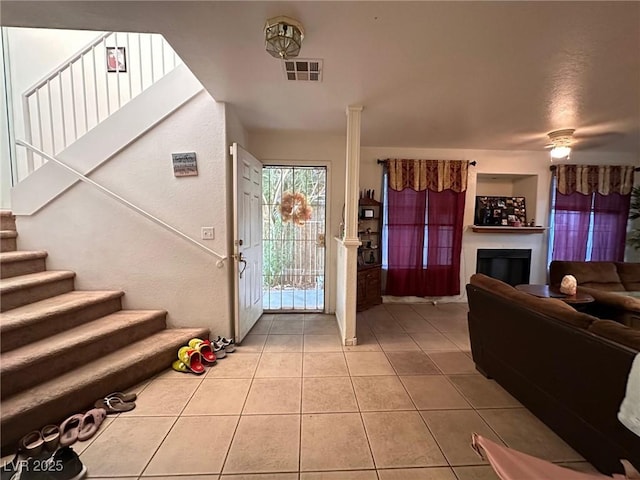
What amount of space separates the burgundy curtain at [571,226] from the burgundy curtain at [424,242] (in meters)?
1.66

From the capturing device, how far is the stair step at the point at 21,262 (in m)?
2.36

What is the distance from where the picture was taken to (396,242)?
439 centimetres

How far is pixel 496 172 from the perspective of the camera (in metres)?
4.51

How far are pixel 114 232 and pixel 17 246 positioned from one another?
36.1 inches

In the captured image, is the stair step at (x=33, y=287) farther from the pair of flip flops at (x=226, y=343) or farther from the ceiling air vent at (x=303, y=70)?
the ceiling air vent at (x=303, y=70)

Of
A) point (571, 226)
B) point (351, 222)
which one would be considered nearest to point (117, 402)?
point (351, 222)

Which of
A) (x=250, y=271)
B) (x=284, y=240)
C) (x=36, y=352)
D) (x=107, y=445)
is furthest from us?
(x=284, y=240)

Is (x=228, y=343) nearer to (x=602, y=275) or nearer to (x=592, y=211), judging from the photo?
(x=602, y=275)

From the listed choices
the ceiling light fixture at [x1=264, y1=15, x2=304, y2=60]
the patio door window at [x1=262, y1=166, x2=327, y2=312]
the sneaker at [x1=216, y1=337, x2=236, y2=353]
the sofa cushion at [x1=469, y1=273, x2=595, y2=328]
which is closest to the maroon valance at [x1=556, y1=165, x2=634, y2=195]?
the sofa cushion at [x1=469, y1=273, x2=595, y2=328]

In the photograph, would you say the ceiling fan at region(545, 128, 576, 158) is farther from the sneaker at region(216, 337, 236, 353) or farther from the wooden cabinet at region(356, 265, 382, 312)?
the sneaker at region(216, 337, 236, 353)

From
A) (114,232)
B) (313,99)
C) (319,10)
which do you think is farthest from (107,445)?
(313,99)

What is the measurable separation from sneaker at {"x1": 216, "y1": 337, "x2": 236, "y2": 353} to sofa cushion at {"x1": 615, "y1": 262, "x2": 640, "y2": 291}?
5.25 m

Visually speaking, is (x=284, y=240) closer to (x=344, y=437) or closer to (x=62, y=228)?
(x=62, y=228)

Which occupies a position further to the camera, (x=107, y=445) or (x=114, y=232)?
(x=114, y=232)
